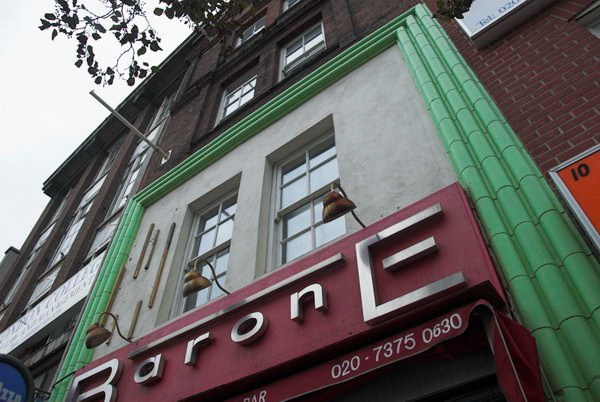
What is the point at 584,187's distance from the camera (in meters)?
3.26

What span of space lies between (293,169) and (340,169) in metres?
1.47

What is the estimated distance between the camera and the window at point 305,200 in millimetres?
5418

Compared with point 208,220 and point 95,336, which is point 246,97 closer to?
point 208,220

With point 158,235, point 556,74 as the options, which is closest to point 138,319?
point 158,235

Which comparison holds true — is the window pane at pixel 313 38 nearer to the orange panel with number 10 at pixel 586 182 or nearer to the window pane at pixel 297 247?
the window pane at pixel 297 247

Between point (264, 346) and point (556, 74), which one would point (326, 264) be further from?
point (556, 74)

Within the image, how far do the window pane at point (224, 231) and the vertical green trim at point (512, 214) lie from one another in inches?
86.7

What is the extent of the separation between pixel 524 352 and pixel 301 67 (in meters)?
7.09

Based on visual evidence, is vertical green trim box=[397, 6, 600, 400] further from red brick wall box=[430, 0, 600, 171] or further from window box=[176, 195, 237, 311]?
window box=[176, 195, 237, 311]

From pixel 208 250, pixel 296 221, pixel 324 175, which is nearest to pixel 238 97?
pixel 208 250

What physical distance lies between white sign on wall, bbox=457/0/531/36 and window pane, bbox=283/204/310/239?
10.3ft

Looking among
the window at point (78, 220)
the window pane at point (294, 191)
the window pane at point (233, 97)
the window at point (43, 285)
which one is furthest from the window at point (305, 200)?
the window at point (78, 220)

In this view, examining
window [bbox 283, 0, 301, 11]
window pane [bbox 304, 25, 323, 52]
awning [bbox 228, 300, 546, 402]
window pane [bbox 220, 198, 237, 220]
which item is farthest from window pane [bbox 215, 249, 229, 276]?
window [bbox 283, 0, 301, 11]

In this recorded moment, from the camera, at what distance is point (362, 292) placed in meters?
3.70
